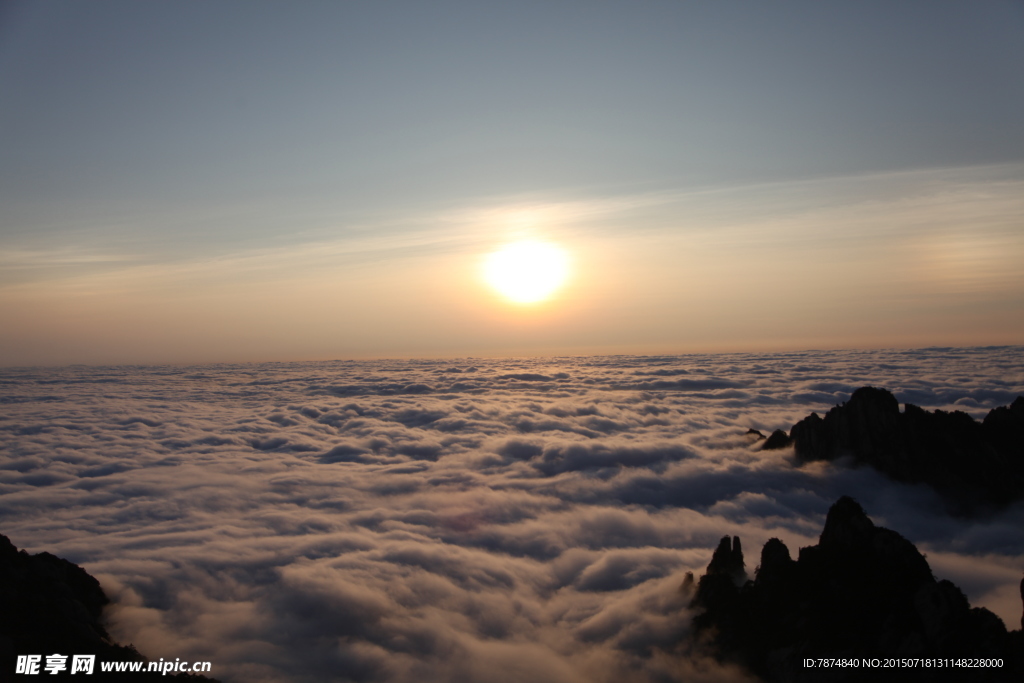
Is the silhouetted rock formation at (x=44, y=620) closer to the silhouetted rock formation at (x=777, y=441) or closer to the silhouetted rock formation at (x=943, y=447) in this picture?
the silhouetted rock formation at (x=943, y=447)

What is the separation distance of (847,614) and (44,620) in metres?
32.2

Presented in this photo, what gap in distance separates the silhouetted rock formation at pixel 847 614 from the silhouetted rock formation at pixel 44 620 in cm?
2363

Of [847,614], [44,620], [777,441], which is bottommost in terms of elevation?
[777,441]

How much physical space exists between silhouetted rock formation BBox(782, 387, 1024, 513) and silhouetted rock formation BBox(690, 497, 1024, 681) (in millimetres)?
40090

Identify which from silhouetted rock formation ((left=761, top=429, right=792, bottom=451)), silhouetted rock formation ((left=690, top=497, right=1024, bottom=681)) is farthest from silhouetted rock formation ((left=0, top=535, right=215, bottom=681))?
silhouetted rock formation ((left=761, top=429, right=792, bottom=451))

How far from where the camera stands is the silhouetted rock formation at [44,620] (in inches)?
762

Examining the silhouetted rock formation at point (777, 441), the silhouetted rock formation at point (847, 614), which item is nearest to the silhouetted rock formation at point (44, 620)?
the silhouetted rock formation at point (847, 614)

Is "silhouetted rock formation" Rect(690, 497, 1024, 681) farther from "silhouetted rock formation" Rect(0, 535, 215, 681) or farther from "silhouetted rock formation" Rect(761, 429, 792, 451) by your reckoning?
"silhouetted rock formation" Rect(761, 429, 792, 451)

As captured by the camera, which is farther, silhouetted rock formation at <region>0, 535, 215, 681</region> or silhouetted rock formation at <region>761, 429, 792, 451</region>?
silhouetted rock formation at <region>761, 429, 792, 451</region>

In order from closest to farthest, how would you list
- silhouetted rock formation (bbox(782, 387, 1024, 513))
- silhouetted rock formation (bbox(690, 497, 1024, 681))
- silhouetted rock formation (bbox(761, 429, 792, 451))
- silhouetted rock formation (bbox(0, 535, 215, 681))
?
silhouetted rock formation (bbox(0, 535, 215, 681)) < silhouetted rock formation (bbox(690, 497, 1024, 681)) < silhouetted rock formation (bbox(782, 387, 1024, 513)) < silhouetted rock formation (bbox(761, 429, 792, 451))

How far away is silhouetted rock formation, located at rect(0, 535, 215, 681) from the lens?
63.5 feet

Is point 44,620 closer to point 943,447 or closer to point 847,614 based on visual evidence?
point 847,614

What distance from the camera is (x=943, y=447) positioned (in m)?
57.0

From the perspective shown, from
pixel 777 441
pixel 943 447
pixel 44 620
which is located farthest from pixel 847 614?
pixel 777 441
